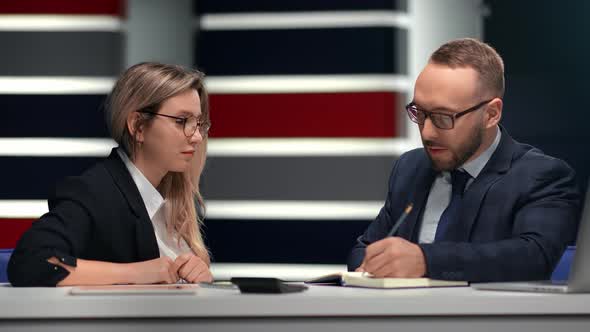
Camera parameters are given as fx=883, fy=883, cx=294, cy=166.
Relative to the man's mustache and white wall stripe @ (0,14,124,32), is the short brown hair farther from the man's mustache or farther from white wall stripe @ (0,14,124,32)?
white wall stripe @ (0,14,124,32)

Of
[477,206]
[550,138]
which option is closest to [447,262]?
[477,206]

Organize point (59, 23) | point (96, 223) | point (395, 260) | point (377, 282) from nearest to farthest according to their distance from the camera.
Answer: point (377, 282)
point (395, 260)
point (96, 223)
point (59, 23)

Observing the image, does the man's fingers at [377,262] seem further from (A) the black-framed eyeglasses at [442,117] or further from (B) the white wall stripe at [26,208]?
(B) the white wall stripe at [26,208]

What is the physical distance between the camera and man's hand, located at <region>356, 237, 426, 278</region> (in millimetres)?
1742

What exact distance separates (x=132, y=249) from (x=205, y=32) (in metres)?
2.51

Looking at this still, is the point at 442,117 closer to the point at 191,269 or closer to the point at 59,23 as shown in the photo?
the point at 191,269

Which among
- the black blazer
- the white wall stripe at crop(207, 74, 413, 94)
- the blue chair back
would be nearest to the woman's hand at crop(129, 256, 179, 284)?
the black blazer

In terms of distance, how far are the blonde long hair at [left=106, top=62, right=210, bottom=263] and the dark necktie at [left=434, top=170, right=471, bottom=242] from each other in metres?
0.68

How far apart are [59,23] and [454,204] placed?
119 inches

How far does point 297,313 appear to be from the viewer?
54.2 inches

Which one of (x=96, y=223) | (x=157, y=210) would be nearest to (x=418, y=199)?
(x=157, y=210)

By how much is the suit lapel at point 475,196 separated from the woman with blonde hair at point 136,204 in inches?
24.8

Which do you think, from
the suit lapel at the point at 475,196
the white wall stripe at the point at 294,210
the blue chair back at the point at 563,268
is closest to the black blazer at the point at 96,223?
the suit lapel at the point at 475,196

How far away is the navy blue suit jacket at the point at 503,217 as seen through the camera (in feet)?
5.97
